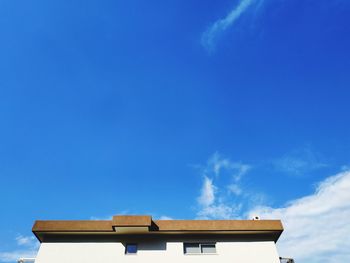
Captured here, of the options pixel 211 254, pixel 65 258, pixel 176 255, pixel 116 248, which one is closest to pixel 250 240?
pixel 211 254

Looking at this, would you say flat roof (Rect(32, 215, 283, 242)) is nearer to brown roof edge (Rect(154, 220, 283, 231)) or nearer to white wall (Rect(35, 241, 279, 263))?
brown roof edge (Rect(154, 220, 283, 231))

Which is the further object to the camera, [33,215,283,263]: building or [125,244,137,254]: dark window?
[125,244,137,254]: dark window

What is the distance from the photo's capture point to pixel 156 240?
48.3ft

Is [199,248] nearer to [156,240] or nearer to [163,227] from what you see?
[163,227]

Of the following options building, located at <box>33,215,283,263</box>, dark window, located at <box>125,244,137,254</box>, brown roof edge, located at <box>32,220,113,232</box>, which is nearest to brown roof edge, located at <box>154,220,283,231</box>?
building, located at <box>33,215,283,263</box>

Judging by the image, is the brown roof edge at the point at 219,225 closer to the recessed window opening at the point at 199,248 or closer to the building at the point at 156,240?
the building at the point at 156,240

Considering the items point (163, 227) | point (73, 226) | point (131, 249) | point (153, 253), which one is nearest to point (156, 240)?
point (153, 253)

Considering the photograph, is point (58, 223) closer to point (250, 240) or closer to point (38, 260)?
point (38, 260)

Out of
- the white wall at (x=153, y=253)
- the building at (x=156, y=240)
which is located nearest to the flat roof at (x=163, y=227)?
Answer: the building at (x=156, y=240)

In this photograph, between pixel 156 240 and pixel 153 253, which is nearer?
pixel 153 253

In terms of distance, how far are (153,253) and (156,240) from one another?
683 mm

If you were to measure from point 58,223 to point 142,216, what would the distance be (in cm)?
466

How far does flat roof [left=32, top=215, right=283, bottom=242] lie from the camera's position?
47.3ft

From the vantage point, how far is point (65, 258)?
1412 centimetres
